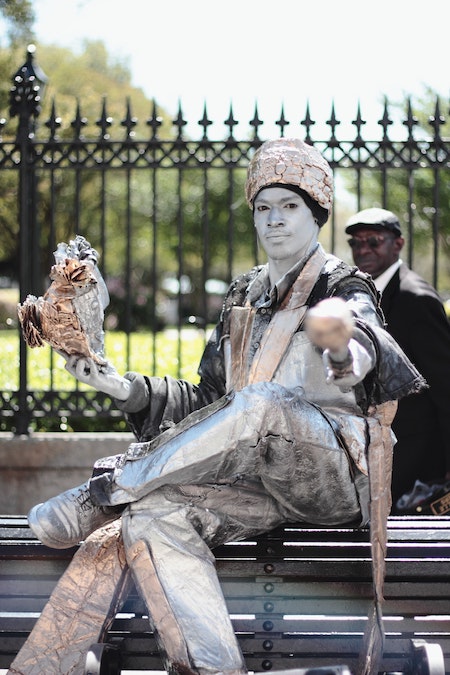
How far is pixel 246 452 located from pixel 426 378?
248cm

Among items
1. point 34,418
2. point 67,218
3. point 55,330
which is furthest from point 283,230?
point 67,218

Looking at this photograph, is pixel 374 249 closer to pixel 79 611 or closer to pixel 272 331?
pixel 272 331

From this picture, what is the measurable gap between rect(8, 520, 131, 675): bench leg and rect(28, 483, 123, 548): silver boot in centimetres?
4

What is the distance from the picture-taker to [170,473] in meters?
3.13

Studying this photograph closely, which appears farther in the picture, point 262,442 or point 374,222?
point 374,222

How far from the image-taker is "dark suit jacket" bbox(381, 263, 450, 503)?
544 centimetres

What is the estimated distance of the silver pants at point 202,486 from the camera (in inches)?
120

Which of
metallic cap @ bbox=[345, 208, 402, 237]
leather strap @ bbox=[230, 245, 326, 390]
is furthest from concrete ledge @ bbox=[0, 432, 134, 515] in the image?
leather strap @ bbox=[230, 245, 326, 390]

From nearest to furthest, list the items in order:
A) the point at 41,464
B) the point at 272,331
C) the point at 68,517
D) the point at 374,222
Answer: the point at 68,517 < the point at 272,331 < the point at 374,222 < the point at 41,464

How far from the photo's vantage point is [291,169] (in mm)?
3572

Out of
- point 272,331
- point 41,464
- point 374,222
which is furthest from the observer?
point 41,464

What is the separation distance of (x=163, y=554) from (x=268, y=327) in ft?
3.01

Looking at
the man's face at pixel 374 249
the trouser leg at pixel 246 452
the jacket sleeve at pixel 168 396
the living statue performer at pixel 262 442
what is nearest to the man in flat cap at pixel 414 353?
the man's face at pixel 374 249

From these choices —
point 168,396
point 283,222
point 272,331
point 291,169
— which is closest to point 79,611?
point 168,396
